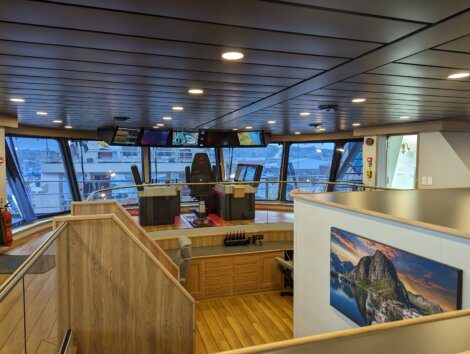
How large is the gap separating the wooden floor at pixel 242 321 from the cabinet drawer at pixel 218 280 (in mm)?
293

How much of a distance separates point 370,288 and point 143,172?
8.54m

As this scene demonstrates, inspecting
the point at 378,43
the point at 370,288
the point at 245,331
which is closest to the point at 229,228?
the point at 245,331

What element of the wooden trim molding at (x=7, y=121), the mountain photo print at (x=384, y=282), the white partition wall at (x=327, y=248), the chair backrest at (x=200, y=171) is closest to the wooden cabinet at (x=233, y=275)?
the chair backrest at (x=200, y=171)

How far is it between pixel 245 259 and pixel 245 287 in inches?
22.3

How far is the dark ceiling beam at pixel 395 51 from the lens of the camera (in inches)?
65.6

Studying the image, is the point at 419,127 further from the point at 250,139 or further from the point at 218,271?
the point at 218,271

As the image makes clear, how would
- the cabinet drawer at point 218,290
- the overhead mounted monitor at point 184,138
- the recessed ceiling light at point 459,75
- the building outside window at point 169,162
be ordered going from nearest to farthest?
the recessed ceiling light at point 459,75
the cabinet drawer at point 218,290
the overhead mounted monitor at point 184,138
the building outside window at point 169,162

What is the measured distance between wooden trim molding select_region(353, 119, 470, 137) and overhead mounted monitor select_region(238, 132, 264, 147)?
281cm

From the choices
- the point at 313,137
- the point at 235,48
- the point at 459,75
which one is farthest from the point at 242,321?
the point at 313,137

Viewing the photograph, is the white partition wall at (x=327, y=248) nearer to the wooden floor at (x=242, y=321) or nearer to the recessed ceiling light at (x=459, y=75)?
the recessed ceiling light at (x=459, y=75)

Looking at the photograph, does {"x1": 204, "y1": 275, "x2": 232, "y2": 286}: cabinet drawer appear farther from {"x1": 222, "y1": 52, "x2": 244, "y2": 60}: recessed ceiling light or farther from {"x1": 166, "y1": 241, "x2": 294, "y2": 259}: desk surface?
{"x1": 222, "y1": 52, "x2": 244, "y2": 60}: recessed ceiling light

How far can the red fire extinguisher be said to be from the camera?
6.31m

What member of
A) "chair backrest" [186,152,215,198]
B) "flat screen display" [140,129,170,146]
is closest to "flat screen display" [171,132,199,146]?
"flat screen display" [140,129,170,146]

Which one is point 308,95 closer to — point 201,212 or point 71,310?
point 71,310
